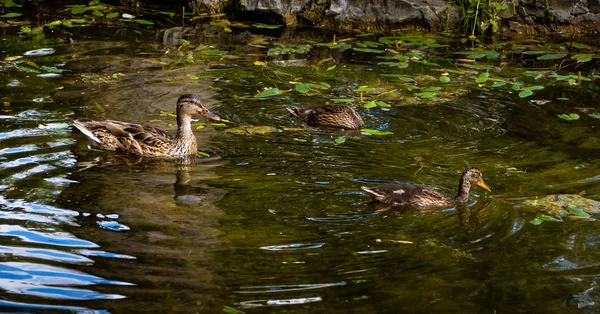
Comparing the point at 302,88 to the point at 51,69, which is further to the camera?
the point at 51,69

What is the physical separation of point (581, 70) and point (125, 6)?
298 inches

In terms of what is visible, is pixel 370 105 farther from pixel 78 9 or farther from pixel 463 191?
pixel 78 9

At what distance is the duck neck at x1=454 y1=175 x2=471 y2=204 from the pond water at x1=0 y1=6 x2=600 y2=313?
0.08m

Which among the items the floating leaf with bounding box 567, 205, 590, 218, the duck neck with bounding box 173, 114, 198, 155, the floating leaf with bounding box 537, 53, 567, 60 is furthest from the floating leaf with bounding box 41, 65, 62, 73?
the floating leaf with bounding box 567, 205, 590, 218

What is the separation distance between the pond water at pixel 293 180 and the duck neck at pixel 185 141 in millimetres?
166

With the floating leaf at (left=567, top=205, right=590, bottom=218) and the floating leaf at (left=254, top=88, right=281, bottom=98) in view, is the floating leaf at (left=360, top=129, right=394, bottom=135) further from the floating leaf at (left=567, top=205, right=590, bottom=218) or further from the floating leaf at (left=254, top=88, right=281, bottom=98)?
the floating leaf at (left=567, top=205, right=590, bottom=218)

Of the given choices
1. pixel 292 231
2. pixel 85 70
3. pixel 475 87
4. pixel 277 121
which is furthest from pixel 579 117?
pixel 85 70

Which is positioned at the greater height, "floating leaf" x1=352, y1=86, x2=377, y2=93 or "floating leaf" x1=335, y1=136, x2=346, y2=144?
"floating leaf" x1=352, y1=86, x2=377, y2=93

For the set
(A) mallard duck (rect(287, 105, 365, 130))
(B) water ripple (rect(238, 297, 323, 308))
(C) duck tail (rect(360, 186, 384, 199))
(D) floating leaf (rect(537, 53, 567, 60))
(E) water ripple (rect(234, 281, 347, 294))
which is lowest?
(B) water ripple (rect(238, 297, 323, 308))

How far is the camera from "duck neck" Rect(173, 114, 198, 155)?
870cm

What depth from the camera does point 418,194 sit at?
7125 millimetres

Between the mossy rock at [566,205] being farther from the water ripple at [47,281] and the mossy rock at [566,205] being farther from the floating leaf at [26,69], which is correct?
the floating leaf at [26,69]

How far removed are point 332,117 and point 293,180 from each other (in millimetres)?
1947

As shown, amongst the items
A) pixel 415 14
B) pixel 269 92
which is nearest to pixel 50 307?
pixel 269 92
